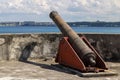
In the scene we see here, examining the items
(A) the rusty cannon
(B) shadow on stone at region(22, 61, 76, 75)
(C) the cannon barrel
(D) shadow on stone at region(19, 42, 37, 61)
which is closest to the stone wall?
(D) shadow on stone at region(19, 42, 37, 61)

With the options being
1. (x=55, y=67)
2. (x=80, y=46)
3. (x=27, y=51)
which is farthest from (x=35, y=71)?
(x=27, y=51)

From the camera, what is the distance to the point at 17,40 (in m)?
12.3

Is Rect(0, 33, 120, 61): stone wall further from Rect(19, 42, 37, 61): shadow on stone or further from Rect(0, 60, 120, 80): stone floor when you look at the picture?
Rect(0, 60, 120, 80): stone floor

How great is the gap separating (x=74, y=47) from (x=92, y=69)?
3.61 feet

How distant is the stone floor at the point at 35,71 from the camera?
8734 millimetres

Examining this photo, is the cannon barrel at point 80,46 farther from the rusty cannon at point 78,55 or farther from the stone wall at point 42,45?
the stone wall at point 42,45

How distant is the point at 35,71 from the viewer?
32.0ft

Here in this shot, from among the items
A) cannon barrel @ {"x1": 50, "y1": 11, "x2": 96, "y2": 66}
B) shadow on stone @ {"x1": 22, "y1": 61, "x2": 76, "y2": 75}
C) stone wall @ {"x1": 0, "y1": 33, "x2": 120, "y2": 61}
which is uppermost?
cannon barrel @ {"x1": 50, "y1": 11, "x2": 96, "y2": 66}

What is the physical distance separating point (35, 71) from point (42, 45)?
2925 mm

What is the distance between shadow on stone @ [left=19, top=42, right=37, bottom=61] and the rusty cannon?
5.56 ft

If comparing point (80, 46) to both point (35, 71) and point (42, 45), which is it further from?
point (42, 45)

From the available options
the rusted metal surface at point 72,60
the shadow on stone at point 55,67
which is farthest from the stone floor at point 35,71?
the rusted metal surface at point 72,60

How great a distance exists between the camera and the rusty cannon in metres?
9.50

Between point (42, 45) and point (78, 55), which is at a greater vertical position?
point (78, 55)
